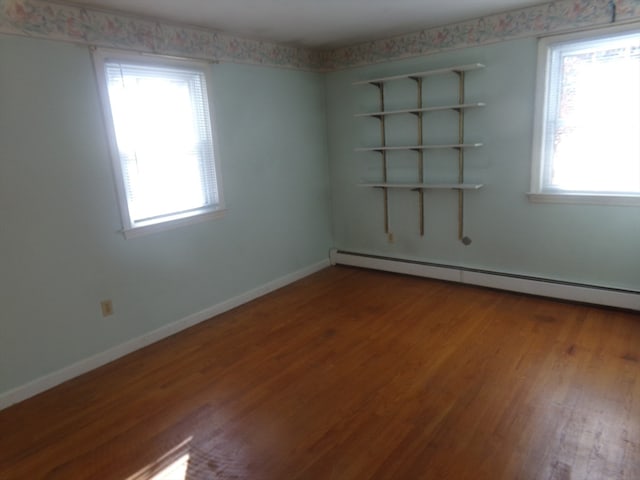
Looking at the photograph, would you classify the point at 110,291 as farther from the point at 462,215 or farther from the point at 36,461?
the point at 462,215

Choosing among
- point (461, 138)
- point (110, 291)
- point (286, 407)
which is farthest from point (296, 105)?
point (286, 407)

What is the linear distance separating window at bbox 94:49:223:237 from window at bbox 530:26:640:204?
8.91ft

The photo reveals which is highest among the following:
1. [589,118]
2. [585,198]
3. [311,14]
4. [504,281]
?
[311,14]

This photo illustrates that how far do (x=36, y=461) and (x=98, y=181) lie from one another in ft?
5.37

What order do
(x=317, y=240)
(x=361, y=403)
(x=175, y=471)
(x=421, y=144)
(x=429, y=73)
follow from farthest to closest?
(x=317, y=240)
(x=421, y=144)
(x=429, y=73)
(x=361, y=403)
(x=175, y=471)

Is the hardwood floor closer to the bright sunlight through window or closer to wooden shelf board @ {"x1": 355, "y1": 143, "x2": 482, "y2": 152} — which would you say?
the bright sunlight through window

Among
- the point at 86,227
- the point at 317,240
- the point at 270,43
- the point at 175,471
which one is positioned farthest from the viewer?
the point at 317,240

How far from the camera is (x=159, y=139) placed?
10.2 ft

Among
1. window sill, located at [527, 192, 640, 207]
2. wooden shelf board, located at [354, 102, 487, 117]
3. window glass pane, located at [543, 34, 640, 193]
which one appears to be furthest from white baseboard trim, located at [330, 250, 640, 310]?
wooden shelf board, located at [354, 102, 487, 117]

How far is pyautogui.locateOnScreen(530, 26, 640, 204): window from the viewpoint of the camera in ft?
9.99

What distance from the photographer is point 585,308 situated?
3334 mm

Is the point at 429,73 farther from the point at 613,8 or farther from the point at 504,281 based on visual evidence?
the point at 504,281

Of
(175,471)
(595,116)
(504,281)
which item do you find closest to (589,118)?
(595,116)

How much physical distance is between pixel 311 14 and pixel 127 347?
2.77 m
